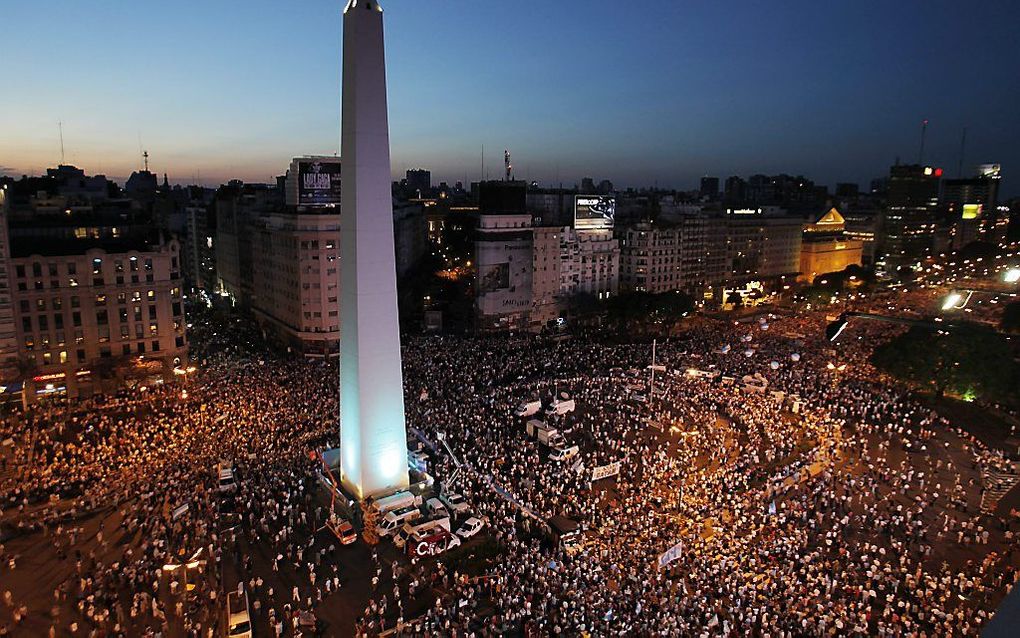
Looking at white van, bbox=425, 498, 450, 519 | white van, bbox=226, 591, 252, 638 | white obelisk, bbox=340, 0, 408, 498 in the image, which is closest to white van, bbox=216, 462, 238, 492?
white obelisk, bbox=340, 0, 408, 498

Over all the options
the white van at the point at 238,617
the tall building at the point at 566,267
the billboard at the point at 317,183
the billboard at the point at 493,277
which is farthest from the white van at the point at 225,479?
the tall building at the point at 566,267

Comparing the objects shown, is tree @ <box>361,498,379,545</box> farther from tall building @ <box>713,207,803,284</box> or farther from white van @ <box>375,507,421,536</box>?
tall building @ <box>713,207,803,284</box>

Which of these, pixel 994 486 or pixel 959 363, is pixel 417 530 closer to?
pixel 994 486

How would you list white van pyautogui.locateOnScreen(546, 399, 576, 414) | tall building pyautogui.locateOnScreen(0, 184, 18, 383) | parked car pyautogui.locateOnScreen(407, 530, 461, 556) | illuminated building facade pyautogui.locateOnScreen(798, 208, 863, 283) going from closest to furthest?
parked car pyautogui.locateOnScreen(407, 530, 461, 556)
white van pyautogui.locateOnScreen(546, 399, 576, 414)
tall building pyautogui.locateOnScreen(0, 184, 18, 383)
illuminated building facade pyautogui.locateOnScreen(798, 208, 863, 283)

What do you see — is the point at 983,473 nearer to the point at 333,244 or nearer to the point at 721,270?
the point at 333,244

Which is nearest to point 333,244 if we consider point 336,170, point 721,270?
point 336,170

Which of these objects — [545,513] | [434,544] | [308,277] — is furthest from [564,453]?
[308,277]
